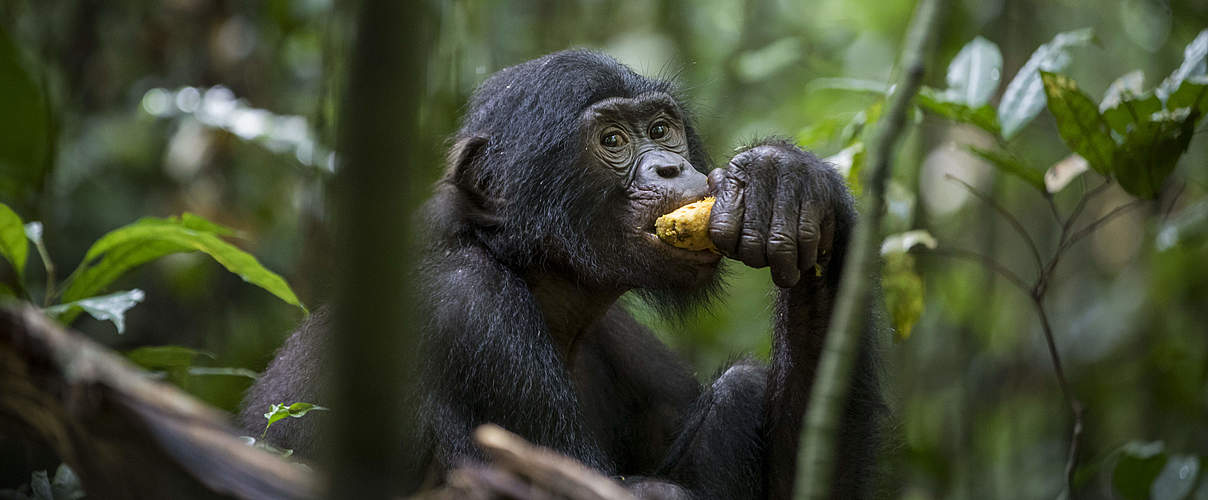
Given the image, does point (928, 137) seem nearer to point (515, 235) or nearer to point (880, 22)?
point (880, 22)

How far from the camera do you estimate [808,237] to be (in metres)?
2.70

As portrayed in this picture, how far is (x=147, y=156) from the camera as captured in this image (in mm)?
6258

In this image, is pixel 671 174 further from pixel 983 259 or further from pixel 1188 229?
pixel 1188 229

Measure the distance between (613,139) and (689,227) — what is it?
55 centimetres

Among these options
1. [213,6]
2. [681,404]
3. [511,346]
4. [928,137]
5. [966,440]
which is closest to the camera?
[511,346]

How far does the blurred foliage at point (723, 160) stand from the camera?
16.0 ft

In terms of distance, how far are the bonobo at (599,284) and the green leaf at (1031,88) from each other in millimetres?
571

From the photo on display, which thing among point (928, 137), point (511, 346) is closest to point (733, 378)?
point (511, 346)

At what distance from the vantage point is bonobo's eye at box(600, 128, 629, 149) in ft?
11.1

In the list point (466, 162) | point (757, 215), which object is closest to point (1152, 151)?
point (757, 215)

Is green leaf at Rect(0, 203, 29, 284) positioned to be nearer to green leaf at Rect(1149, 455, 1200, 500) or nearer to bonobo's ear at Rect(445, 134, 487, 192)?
bonobo's ear at Rect(445, 134, 487, 192)

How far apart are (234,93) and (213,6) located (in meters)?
0.52

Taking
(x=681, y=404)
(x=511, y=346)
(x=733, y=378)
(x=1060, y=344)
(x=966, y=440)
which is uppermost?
(x=511, y=346)

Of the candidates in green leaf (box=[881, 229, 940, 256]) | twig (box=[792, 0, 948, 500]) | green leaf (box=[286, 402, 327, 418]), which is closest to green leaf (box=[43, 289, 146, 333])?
green leaf (box=[286, 402, 327, 418])
